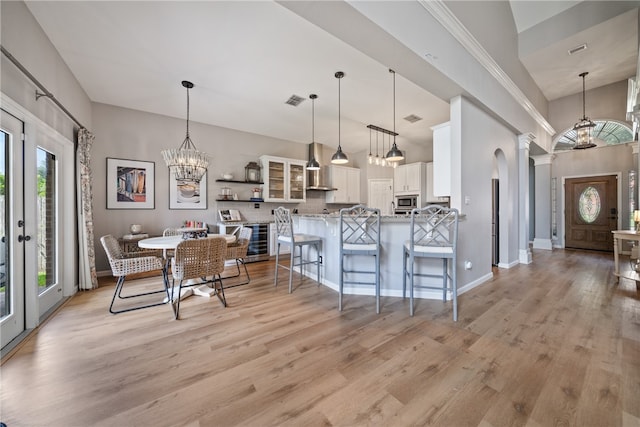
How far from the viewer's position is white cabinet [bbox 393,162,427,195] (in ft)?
21.6

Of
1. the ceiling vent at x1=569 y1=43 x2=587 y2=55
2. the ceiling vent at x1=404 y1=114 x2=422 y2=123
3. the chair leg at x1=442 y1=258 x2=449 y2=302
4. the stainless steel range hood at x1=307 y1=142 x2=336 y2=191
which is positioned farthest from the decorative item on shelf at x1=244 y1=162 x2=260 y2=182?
the ceiling vent at x1=569 y1=43 x2=587 y2=55

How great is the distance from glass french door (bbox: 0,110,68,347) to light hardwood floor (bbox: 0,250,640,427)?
0.78 ft

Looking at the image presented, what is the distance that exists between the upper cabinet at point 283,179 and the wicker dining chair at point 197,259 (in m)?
3.08

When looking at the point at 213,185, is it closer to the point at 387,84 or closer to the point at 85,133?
the point at 85,133

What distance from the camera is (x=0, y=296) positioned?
199 cm

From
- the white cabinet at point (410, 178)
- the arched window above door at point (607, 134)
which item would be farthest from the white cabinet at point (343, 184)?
the arched window above door at point (607, 134)

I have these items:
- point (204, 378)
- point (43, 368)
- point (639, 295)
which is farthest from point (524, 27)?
point (43, 368)

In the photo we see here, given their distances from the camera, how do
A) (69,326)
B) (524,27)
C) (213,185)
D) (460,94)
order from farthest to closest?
1. (213,185)
2. (524,27)
3. (460,94)
4. (69,326)

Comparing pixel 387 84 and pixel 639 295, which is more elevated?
pixel 387 84

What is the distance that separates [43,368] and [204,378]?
3.87ft

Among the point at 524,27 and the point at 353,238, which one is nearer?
the point at 353,238

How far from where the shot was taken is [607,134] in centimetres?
574

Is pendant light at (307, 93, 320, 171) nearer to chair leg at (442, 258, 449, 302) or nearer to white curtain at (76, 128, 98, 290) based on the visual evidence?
chair leg at (442, 258, 449, 302)

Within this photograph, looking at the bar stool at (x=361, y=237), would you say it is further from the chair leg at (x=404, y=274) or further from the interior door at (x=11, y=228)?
the interior door at (x=11, y=228)
